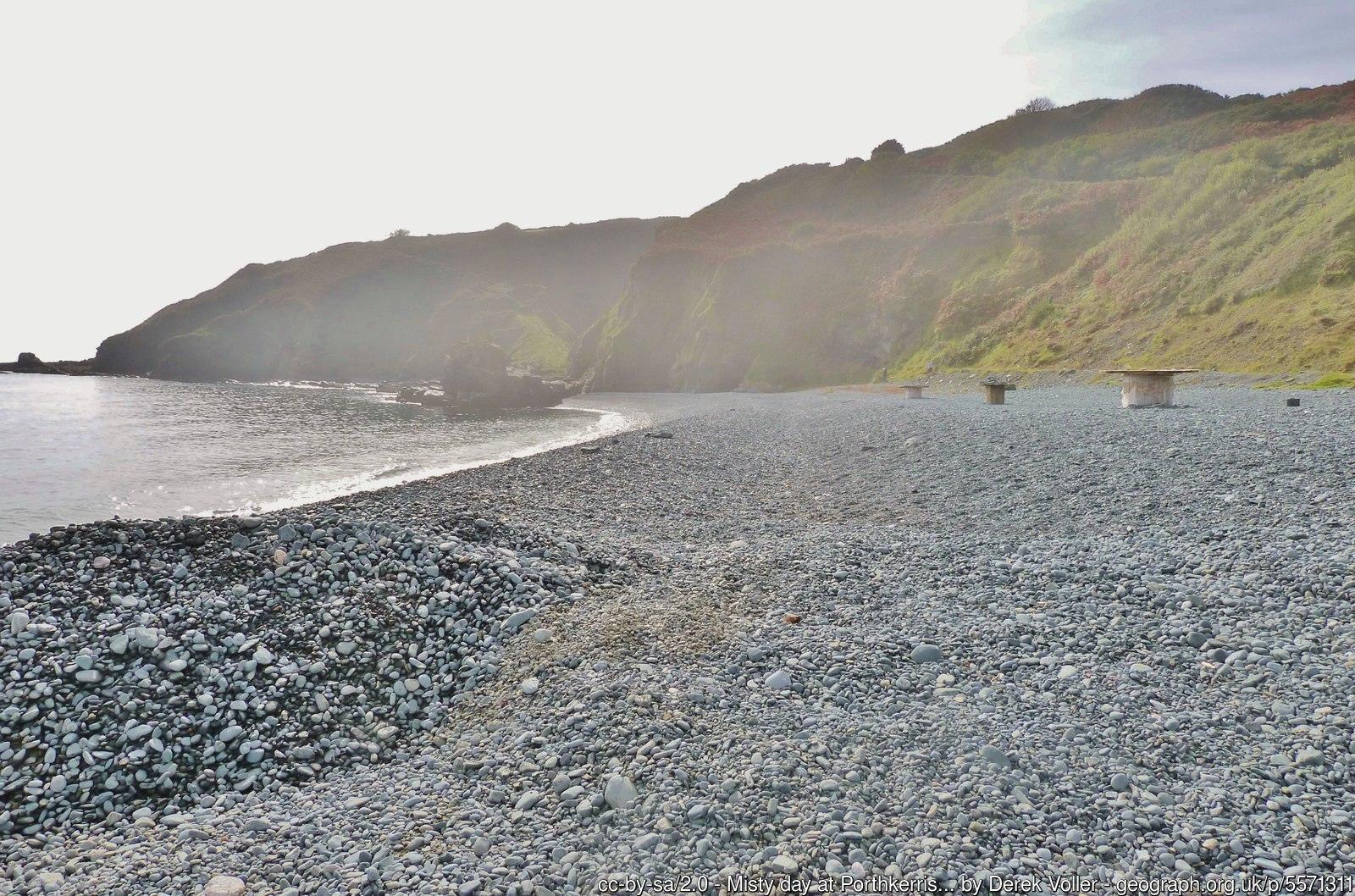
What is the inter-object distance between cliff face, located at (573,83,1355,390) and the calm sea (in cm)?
2247

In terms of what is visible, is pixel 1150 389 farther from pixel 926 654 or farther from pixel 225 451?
pixel 225 451

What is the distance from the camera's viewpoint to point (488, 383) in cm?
6519

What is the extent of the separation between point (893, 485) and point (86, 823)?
40.1ft

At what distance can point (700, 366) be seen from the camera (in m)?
68.1

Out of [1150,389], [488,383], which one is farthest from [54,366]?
[1150,389]

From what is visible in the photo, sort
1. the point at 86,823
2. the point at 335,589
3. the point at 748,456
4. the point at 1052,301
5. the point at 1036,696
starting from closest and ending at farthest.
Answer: the point at 86,823 → the point at 1036,696 → the point at 335,589 → the point at 748,456 → the point at 1052,301

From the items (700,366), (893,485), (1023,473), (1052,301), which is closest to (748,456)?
(893,485)

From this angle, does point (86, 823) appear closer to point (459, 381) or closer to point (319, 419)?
point (319, 419)

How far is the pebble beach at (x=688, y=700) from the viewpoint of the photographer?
13.7ft

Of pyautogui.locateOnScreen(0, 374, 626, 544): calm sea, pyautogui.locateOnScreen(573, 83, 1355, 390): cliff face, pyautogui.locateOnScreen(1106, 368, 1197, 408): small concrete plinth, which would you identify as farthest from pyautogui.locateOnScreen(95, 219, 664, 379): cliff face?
pyautogui.locateOnScreen(1106, 368, 1197, 408): small concrete plinth

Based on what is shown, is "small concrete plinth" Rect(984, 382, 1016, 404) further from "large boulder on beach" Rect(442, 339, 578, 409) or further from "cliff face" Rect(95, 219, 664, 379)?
"cliff face" Rect(95, 219, 664, 379)

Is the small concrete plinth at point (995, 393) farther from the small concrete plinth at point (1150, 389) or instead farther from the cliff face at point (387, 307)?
the cliff face at point (387, 307)

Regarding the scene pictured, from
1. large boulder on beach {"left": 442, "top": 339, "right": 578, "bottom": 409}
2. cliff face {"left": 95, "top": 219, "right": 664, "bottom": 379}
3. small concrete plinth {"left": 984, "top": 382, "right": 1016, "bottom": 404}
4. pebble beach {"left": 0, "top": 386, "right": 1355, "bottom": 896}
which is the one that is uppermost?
cliff face {"left": 95, "top": 219, "right": 664, "bottom": 379}

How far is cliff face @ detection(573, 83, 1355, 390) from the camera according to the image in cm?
3106
